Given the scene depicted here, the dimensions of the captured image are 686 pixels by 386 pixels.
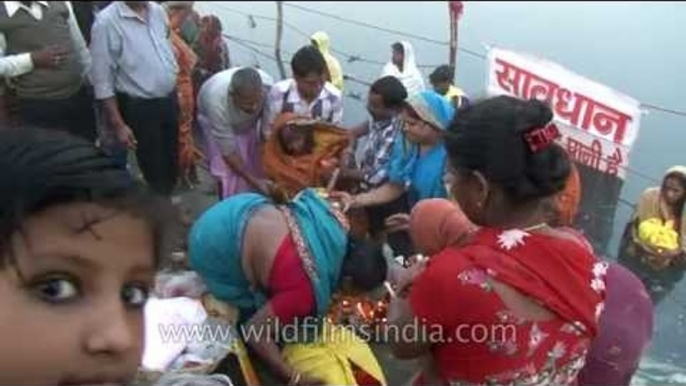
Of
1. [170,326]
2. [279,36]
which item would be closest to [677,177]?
[170,326]

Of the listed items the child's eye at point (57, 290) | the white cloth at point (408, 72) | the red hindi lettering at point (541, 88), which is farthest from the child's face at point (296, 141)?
the child's eye at point (57, 290)

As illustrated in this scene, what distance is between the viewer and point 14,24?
156 inches

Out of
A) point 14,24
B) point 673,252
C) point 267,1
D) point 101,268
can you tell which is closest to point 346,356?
point 673,252

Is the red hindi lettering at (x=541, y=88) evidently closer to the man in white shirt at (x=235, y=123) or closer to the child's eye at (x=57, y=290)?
the man in white shirt at (x=235, y=123)

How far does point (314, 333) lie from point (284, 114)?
1.57 meters

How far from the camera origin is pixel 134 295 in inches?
40.2

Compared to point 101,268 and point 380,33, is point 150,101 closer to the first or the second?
point 380,33

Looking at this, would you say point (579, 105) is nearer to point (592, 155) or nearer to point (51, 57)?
point (592, 155)

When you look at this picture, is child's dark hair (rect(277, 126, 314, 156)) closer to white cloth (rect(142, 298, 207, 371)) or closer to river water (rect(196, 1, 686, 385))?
river water (rect(196, 1, 686, 385))

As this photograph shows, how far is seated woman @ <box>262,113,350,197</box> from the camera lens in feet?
13.4

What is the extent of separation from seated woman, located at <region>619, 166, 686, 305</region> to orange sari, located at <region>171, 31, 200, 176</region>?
7.16 ft

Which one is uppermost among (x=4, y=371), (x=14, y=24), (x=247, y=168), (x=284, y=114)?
(x=4, y=371)

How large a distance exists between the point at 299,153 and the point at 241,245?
62.1 inches

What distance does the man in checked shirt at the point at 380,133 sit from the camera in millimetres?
3986
